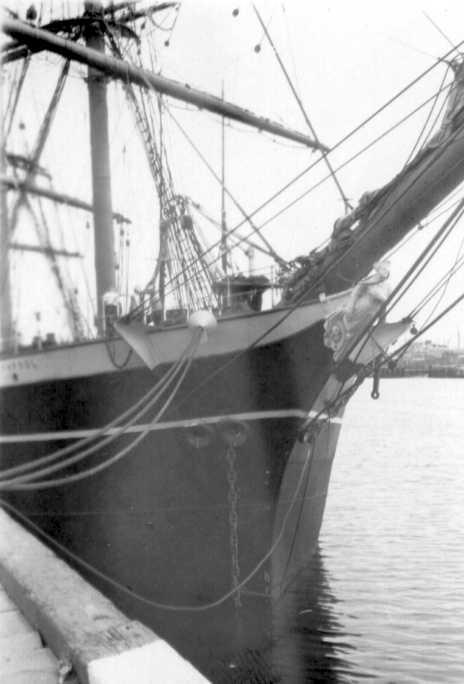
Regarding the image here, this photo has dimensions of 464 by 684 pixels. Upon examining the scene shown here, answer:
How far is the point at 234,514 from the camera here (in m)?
7.79

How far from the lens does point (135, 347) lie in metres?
7.73

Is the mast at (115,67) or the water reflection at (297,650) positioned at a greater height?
the mast at (115,67)

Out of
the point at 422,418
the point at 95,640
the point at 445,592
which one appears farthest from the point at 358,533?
the point at 422,418

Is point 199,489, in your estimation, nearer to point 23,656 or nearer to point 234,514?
point 234,514

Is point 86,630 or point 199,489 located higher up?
point 86,630

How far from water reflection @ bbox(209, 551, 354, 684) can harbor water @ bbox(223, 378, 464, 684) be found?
0.01 m

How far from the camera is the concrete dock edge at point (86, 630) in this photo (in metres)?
2.26

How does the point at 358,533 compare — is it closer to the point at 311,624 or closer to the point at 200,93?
the point at 311,624

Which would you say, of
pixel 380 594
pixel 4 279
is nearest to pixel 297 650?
pixel 380 594

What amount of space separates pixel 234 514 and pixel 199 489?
46 centimetres

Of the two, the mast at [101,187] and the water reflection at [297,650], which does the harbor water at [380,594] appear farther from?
the mast at [101,187]

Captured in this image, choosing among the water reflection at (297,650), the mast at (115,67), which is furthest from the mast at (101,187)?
the water reflection at (297,650)

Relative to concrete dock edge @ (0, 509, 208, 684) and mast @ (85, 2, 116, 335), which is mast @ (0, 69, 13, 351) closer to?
mast @ (85, 2, 116, 335)

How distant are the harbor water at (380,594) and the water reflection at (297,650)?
0.01 m
